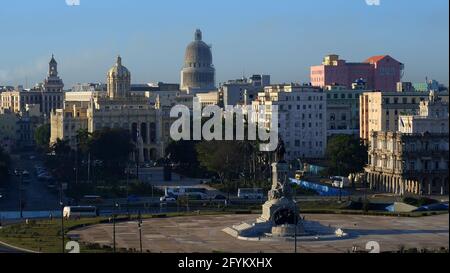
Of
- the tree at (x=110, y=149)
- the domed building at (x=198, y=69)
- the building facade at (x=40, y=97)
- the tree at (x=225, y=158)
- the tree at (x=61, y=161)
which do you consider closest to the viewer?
the tree at (x=225, y=158)

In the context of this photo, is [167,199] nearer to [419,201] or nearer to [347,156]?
[347,156]

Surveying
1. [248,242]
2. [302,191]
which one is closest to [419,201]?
[248,242]

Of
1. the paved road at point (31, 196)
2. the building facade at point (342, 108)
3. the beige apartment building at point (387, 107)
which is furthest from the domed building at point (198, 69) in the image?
the paved road at point (31, 196)

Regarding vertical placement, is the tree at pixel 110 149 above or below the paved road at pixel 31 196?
above

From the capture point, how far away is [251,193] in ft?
105

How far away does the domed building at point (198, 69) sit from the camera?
76438 millimetres

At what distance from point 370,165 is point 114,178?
31.8 feet

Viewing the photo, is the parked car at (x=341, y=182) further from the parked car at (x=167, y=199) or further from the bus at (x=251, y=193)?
the parked car at (x=167, y=199)

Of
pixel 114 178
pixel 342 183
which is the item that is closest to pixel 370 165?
pixel 342 183

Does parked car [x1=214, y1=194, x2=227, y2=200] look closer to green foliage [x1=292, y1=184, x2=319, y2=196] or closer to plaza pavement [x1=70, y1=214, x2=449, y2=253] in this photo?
green foliage [x1=292, y1=184, x2=319, y2=196]

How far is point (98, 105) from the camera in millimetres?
53688

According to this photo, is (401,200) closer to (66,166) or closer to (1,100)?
(66,166)

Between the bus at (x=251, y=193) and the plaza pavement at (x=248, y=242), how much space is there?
5360 mm

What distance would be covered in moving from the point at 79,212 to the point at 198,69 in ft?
169
